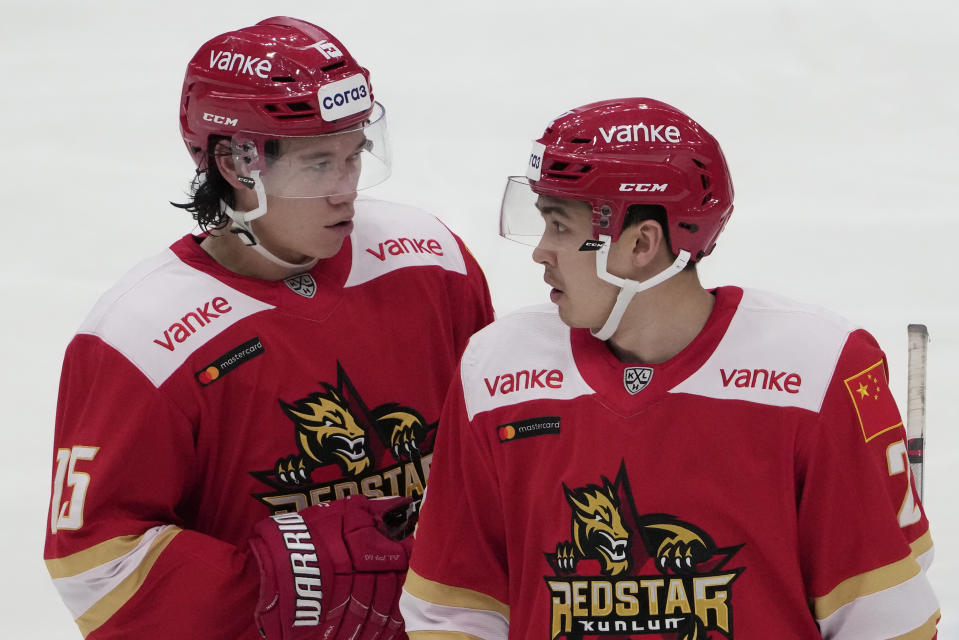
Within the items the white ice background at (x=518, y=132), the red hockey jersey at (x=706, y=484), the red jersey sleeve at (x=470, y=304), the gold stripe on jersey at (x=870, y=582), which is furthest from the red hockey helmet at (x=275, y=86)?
the white ice background at (x=518, y=132)

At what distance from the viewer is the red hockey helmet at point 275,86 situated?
2.27 m

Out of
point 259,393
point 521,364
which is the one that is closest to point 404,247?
point 259,393

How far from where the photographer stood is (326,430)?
7.72 ft

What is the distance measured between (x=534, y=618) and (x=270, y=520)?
1.61 feet

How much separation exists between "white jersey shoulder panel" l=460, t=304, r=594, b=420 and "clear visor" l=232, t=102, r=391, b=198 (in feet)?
1.38

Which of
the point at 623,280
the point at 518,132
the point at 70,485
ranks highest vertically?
the point at 518,132

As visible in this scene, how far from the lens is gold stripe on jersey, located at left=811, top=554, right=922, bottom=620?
188 cm

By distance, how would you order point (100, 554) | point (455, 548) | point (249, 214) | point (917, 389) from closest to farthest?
1. point (455, 548)
2. point (100, 554)
3. point (249, 214)
4. point (917, 389)

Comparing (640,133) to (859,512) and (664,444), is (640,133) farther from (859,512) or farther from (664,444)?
(859,512)

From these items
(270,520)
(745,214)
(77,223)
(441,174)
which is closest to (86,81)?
(77,223)

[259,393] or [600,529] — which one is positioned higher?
[259,393]

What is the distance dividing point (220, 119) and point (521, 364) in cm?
66

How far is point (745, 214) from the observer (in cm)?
460

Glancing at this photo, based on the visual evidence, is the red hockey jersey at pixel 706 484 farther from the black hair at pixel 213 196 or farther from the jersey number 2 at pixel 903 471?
the black hair at pixel 213 196
